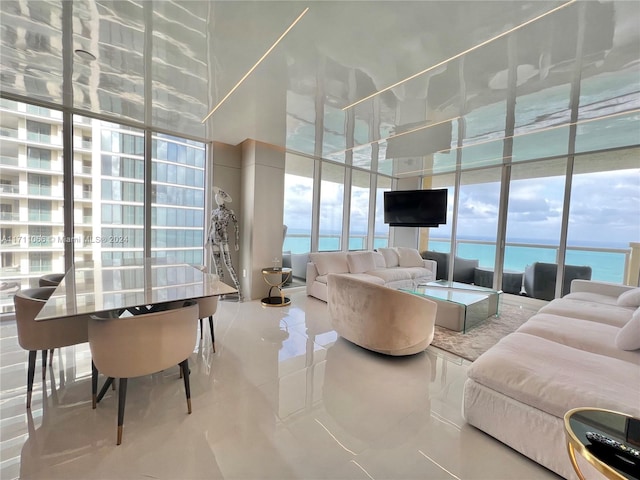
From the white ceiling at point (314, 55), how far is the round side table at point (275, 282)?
2264 millimetres

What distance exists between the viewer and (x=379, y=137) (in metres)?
3.94

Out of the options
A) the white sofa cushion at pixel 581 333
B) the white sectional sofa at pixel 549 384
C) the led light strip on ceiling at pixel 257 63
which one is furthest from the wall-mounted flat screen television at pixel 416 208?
the led light strip on ceiling at pixel 257 63

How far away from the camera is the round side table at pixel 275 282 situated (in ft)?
14.0

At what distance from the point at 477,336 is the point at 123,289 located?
142 inches

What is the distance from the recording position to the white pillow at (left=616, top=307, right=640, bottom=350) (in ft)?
6.04

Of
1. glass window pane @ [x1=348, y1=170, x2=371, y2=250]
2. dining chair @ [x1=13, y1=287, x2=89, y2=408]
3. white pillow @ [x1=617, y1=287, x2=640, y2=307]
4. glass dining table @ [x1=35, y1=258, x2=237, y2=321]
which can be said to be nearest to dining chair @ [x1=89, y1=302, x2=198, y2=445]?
glass dining table @ [x1=35, y1=258, x2=237, y2=321]

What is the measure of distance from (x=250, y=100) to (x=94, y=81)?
4.83 ft

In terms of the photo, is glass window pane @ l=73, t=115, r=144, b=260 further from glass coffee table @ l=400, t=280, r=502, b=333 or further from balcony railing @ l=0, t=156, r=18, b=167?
glass coffee table @ l=400, t=280, r=502, b=333

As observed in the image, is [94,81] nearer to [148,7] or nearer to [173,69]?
[173,69]

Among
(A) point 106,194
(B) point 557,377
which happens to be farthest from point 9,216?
(B) point 557,377

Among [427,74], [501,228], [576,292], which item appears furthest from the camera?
[501,228]

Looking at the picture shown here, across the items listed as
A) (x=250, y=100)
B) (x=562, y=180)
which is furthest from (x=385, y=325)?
(x=562, y=180)

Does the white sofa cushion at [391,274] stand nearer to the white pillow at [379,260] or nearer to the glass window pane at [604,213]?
the white pillow at [379,260]

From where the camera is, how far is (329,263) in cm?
473
